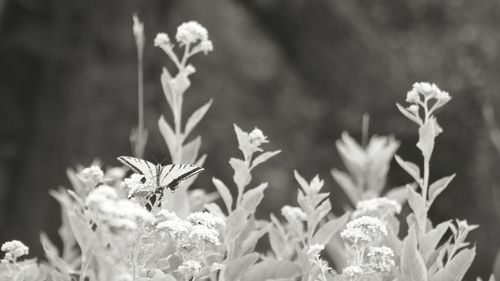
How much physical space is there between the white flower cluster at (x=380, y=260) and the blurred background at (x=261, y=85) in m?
3.92

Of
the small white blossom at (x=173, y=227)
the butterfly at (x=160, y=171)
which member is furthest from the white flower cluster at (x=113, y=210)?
the butterfly at (x=160, y=171)

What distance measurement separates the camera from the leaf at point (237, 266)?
2109 mm

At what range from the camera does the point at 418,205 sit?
7.24 ft

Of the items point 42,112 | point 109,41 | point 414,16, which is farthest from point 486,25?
point 42,112

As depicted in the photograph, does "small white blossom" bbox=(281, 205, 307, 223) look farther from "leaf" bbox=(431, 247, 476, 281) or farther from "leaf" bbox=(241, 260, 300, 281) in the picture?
"leaf" bbox=(431, 247, 476, 281)

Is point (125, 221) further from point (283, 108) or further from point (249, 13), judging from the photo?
point (249, 13)

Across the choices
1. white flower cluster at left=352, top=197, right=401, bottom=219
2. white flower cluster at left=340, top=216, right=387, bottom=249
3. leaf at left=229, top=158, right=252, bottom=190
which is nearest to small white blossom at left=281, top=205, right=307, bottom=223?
white flower cluster at left=352, top=197, right=401, bottom=219

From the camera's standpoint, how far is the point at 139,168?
196 centimetres

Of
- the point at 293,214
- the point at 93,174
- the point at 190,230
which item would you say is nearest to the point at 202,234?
the point at 190,230

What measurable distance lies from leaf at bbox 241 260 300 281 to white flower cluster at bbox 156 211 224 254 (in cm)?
27

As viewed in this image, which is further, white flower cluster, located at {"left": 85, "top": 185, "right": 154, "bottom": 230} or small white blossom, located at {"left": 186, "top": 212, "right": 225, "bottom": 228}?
small white blossom, located at {"left": 186, "top": 212, "right": 225, "bottom": 228}

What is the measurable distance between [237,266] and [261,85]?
4.42 m

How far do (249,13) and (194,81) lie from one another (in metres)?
0.88

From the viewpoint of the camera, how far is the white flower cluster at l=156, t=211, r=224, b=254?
1.84 m
